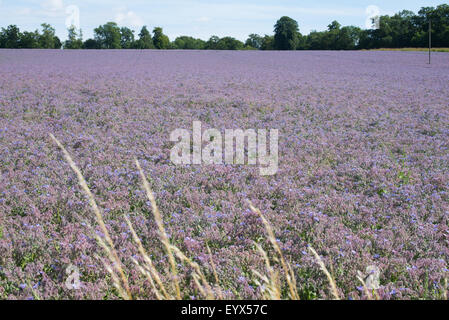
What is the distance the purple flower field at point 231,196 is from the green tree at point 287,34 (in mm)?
72648

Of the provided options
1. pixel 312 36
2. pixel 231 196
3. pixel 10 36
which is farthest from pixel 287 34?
pixel 231 196

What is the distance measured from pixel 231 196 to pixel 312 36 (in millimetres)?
87267

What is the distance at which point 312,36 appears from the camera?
85375 millimetres

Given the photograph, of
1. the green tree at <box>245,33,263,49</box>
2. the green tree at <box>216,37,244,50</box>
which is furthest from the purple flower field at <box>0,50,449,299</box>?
the green tree at <box>245,33,263,49</box>

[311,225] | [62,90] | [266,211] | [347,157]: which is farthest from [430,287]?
[62,90]

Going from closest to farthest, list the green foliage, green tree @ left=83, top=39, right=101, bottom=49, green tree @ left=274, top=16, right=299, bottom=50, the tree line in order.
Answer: the tree line
green tree @ left=83, top=39, right=101, bottom=49
green tree @ left=274, top=16, right=299, bottom=50
the green foliage

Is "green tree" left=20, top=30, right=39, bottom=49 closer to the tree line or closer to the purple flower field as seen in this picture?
the tree line

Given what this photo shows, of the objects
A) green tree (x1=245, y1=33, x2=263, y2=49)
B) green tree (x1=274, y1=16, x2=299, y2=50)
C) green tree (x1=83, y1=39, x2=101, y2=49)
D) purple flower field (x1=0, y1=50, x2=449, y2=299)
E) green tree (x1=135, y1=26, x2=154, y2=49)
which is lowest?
purple flower field (x1=0, y1=50, x2=449, y2=299)

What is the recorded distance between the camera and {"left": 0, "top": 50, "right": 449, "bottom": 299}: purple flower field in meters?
4.04

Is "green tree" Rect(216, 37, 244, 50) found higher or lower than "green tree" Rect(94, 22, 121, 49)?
higher

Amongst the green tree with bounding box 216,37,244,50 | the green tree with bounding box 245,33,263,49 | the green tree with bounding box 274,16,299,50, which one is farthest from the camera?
the green tree with bounding box 245,33,263,49

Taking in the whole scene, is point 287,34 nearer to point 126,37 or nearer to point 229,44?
point 229,44

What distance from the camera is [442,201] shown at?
598 cm
